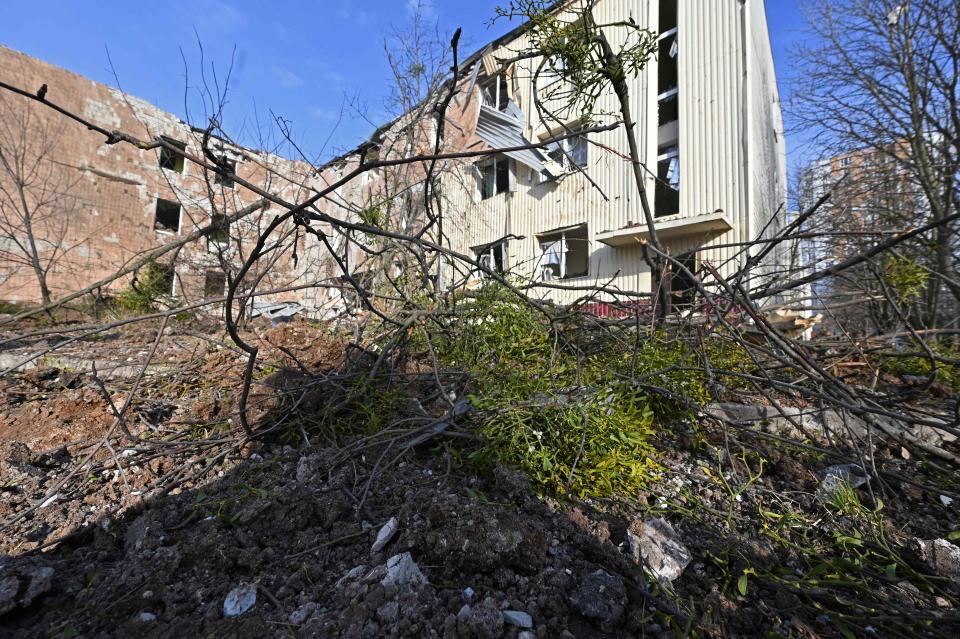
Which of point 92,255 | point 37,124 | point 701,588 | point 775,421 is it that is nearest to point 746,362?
point 775,421

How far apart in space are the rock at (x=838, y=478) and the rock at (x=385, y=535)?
138 cm

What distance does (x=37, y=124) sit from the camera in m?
10.3

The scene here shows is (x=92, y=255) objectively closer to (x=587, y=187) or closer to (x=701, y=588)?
(x=587, y=187)

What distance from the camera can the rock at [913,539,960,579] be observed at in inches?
38.9

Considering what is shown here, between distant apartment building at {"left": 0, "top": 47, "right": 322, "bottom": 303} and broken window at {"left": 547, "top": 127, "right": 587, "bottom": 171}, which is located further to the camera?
distant apartment building at {"left": 0, "top": 47, "right": 322, "bottom": 303}

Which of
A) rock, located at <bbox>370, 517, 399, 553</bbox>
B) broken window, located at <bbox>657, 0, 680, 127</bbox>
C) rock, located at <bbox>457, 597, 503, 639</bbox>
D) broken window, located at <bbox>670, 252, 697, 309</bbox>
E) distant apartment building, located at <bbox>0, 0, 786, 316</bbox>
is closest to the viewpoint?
rock, located at <bbox>457, 597, 503, 639</bbox>

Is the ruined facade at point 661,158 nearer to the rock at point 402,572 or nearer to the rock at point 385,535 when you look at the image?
the rock at point 385,535

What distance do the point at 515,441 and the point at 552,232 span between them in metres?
9.23

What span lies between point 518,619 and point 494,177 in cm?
1158

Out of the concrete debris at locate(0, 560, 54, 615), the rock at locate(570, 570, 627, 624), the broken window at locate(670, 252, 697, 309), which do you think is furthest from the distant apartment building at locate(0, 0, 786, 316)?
the rock at locate(570, 570, 627, 624)

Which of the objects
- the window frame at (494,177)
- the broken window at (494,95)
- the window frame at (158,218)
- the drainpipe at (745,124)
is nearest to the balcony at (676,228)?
the drainpipe at (745,124)

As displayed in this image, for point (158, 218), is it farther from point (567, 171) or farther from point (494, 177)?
point (567, 171)

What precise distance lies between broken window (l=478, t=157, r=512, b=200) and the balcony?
152 inches

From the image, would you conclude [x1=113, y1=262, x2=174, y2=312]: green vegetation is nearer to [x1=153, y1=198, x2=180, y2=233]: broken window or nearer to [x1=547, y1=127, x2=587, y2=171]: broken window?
[x1=547, y1=127, x2=587, y2=171]: broken window
